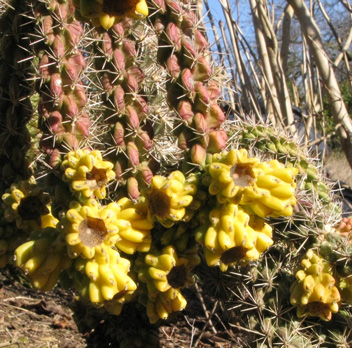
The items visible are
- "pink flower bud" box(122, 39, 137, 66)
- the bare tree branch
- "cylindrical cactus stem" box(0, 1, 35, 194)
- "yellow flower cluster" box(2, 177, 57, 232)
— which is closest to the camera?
"yellow flower cluster" box(2, 177, 57, 232)

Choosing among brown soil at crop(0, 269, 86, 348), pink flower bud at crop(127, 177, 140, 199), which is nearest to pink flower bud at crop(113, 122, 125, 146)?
pink flower bud at crop(127, 177, 140, 199)

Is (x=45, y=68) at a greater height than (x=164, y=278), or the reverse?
(x=45, y=68)

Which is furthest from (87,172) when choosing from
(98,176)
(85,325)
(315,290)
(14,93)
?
(85,325)

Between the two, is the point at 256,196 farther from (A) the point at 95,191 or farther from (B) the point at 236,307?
(B) the point at 236,307

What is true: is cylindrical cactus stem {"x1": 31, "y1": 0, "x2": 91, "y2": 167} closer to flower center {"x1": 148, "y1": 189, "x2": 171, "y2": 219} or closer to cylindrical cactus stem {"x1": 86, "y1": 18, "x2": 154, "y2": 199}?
cylindrical cactus stem {"x1": 86, "y1": 18, "x2": 154, "y2": 199}

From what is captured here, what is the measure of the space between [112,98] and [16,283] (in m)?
2.33

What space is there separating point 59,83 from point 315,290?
3.45ft

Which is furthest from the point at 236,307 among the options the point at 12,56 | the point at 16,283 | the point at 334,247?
the point at 16,283

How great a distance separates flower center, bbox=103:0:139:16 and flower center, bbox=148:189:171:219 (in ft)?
1.72

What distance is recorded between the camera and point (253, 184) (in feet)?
4.67

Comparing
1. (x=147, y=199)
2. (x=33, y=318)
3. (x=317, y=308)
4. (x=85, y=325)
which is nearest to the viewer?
(x=147, y=199)

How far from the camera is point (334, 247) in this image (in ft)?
5.74

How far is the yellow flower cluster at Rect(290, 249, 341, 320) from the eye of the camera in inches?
65.0

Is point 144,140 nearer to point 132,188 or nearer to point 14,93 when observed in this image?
point 132,188
